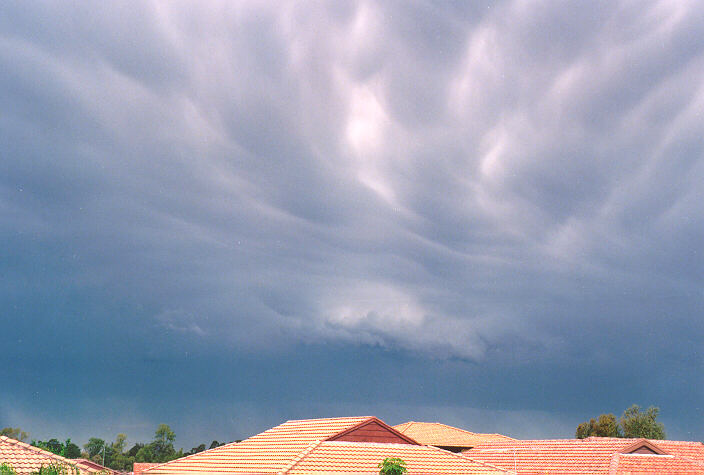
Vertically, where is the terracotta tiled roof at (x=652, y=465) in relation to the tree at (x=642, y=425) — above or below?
below

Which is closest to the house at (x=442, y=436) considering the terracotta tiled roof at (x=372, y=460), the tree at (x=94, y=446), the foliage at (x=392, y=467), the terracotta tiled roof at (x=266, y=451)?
the terracotta tiled roof at (x=266, y=451)

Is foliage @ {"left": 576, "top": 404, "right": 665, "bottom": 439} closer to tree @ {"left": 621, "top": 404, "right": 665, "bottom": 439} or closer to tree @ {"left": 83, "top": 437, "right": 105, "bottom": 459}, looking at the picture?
tree @ {"left": 621, "top": 404, "right": 665, "bottom": 439}

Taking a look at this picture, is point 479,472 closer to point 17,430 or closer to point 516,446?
point 516,446

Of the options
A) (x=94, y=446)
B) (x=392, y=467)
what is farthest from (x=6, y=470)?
(x=94, y=446)

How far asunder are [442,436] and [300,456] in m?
30.3

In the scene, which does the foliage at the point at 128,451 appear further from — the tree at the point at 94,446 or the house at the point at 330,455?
the house at the point at 330,455

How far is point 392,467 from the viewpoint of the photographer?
39.5 metres

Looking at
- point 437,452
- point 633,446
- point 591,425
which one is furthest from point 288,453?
point 591,425

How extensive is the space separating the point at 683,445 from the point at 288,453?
3347 centimetres

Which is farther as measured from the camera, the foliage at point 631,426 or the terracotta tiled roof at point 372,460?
the foliage at point 631,426

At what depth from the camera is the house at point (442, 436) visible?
215ft

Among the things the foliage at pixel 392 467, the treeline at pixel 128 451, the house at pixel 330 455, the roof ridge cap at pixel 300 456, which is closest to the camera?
the roof ridge cap at pixel 300 456

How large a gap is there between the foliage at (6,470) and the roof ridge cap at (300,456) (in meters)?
12.8

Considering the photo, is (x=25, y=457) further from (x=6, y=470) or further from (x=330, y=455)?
(x=330, y=455)
